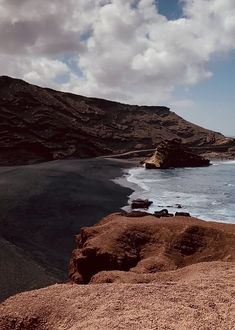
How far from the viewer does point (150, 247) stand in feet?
47.8

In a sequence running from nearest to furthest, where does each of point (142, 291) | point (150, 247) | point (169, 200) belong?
1. point (142, 291)
2. point (150, 247)
3. point (169, 200)

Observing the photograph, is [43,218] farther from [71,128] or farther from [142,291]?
[71,128]

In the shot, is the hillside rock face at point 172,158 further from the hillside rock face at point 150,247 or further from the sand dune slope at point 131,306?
the sand dune slope at point 131,306

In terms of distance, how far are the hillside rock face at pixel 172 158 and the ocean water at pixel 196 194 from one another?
17.4 meters

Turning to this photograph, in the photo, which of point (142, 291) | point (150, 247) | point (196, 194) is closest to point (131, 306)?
point (142, 291)

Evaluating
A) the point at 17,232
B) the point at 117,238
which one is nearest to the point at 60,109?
the point at 17,232

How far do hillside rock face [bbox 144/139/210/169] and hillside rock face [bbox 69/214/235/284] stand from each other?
68781 millimetres

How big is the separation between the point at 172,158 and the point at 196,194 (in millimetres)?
41748

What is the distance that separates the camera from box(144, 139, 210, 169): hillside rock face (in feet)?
278

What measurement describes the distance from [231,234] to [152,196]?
3004 centimetres

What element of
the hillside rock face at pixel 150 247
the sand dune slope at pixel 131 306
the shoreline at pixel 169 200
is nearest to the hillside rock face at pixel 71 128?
the shoreline at pixel 169 200

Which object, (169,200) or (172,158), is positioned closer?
(169,200)

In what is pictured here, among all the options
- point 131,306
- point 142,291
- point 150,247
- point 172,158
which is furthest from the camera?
point 172,158

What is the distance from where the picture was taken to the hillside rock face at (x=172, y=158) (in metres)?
84.8
